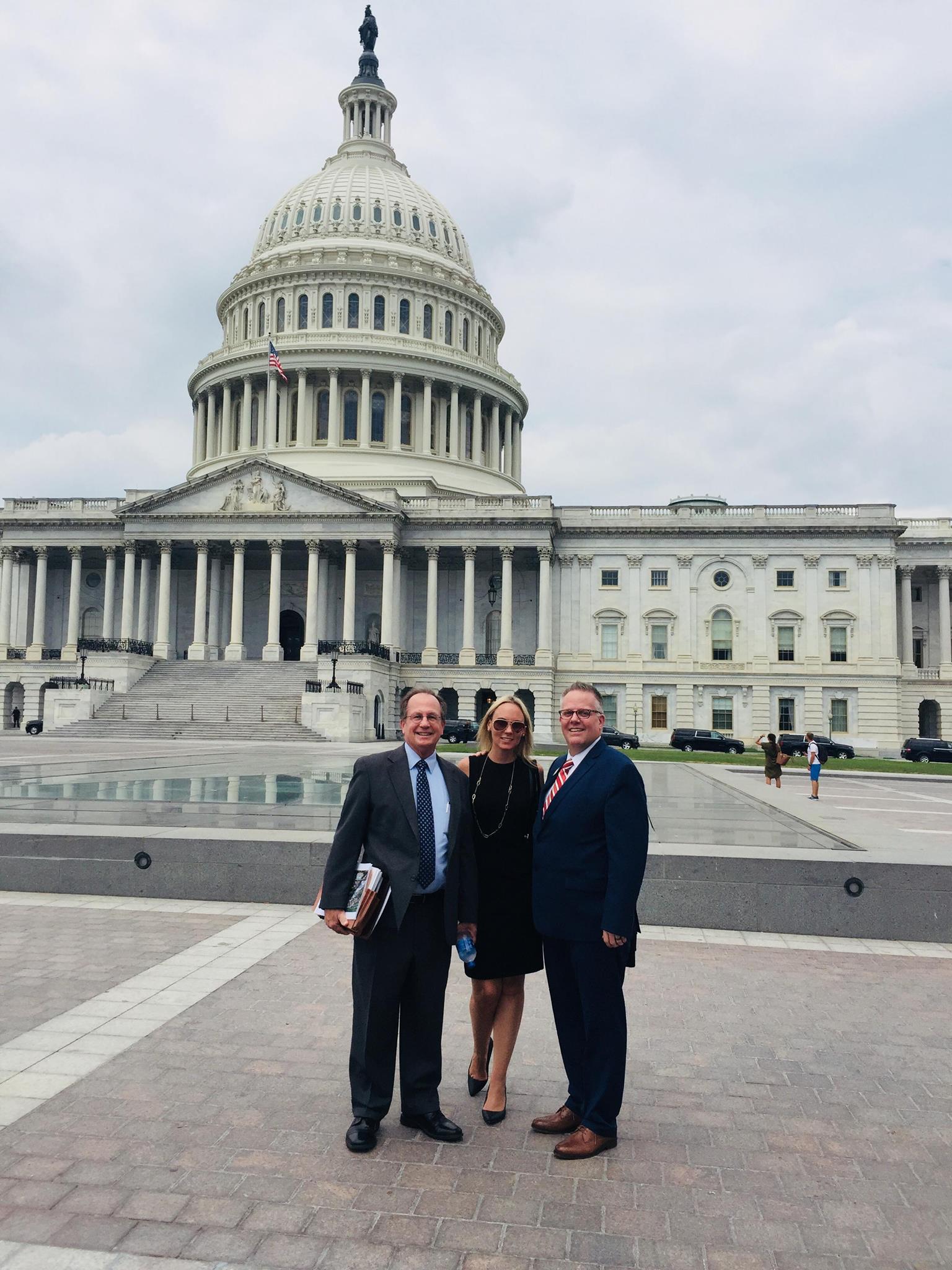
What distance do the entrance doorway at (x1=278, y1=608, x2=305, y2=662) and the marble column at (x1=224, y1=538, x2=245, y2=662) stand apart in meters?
6.80

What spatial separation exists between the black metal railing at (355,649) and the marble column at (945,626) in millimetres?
38509

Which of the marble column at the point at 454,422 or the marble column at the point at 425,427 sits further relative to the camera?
the marble column at the point at 454,422

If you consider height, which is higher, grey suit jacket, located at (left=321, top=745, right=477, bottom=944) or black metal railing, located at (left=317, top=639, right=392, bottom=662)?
black metal railing, located at (left=317, top=639, right=392, bottom=662)

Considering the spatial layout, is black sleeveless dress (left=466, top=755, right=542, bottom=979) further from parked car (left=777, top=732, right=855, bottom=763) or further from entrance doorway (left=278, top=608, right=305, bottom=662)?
entrance doorway (left=278, top=608, right=305, bottom=662)

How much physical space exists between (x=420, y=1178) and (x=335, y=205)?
9302 cm

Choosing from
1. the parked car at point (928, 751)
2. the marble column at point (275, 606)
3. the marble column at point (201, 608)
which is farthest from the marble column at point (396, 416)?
the parked car at point (928, 751)

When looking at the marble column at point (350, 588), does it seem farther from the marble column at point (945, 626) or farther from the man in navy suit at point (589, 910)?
the man in navy suit at point (589, 910)

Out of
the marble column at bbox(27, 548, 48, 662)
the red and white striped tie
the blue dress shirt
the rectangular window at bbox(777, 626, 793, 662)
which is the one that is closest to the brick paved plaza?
the blue dress shirt

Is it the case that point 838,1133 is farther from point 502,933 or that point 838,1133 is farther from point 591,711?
point 591,711

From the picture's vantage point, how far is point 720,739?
56344 mm

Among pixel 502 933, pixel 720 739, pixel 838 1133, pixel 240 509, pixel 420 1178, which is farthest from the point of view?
pixel 240 509

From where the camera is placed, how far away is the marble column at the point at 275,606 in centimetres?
6588

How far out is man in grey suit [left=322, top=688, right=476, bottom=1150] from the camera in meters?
5.94

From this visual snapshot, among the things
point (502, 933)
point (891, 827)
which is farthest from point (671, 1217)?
point (891, 827)
